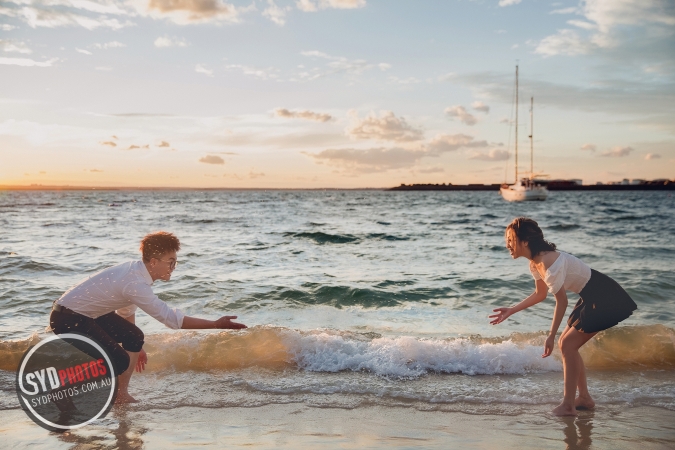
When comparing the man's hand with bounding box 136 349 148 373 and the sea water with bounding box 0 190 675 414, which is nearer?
the man's hand with bounding box 136 349 148 373

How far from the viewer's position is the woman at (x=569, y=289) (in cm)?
451

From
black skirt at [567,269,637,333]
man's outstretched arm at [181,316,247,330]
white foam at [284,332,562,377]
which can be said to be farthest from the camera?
white foam at [284,332,562,377]

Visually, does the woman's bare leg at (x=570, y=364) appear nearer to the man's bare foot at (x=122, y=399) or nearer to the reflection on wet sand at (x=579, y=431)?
the reflection on wet sand at (x=579, y=431)

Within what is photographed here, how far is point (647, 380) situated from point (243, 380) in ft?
16.5

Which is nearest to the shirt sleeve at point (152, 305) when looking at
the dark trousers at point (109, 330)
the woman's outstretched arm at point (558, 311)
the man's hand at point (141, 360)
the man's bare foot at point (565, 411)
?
the dark trousers at point (109, 330)

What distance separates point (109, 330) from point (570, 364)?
14.2 ft

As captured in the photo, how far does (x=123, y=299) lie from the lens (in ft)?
14.2

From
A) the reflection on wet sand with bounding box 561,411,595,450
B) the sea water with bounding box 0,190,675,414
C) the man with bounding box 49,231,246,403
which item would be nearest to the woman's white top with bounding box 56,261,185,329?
the man with bounding box 49,231,246,403

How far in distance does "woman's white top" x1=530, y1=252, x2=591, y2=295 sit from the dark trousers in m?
3.82

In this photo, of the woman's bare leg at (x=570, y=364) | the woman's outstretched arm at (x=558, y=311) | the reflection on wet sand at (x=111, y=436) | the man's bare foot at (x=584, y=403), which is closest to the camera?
the reflection on wet sand at (x=111, y=436)

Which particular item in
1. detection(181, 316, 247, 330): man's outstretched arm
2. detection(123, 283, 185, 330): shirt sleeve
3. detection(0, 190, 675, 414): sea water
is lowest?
detection(0, 190, 675, 414): sea water

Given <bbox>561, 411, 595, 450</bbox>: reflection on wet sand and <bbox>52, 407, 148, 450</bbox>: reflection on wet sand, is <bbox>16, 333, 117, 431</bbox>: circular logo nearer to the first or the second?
<bbox>52, 407, 148, 450</bbox>: reflection on wet sand

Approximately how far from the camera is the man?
412 centimetres

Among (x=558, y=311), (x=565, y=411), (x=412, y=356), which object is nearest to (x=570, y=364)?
(x=565, y=411)
